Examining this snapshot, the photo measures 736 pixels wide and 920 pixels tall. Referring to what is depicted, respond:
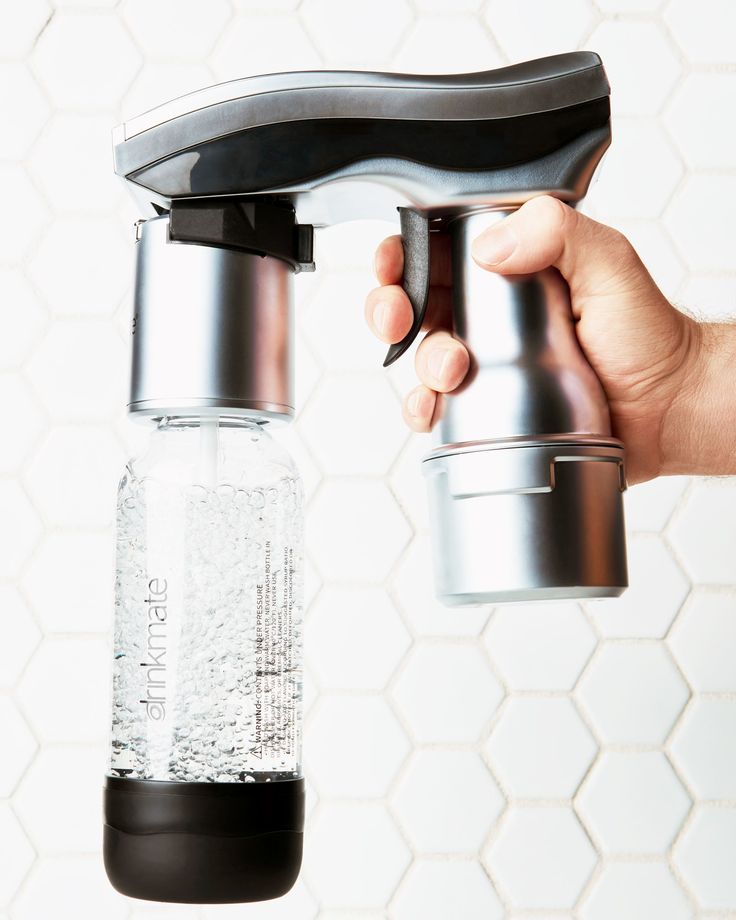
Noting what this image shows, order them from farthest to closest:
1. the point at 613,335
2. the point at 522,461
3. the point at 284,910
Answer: the point at 284,910
the point at 613,335
the point at 522,461

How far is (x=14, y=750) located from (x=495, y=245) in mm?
591

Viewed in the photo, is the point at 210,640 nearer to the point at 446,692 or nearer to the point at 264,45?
the point at 446,692

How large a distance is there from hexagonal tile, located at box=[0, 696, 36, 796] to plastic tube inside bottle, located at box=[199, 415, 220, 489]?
1.36 feet

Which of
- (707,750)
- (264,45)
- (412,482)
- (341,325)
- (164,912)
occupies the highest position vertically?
(264,45)

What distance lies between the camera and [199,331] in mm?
355

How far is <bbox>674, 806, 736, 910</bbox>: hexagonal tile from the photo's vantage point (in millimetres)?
727

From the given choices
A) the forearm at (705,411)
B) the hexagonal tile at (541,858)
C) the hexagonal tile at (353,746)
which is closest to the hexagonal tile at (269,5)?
the forearm at (705,411)

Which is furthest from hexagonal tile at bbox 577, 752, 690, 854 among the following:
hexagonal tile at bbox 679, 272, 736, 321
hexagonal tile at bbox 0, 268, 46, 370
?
hexagonal tile at bbox 0, 268, 46, 370

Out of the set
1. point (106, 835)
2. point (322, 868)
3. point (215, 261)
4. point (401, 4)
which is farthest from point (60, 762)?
point (401, 4)

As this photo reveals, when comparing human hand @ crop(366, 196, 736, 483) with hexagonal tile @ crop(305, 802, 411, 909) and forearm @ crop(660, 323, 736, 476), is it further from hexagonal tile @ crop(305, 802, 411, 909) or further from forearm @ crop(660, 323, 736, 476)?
hexagonal tile @ crop(305, 802, 411, 909)

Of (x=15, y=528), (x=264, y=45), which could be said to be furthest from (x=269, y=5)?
(x=15, y=528)

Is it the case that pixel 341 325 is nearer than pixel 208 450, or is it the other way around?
pixel 208 450

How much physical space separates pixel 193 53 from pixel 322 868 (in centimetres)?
66

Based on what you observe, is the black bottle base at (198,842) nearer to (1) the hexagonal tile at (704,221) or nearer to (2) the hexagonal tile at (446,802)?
(2) the hexagonal tile at (446,802)
